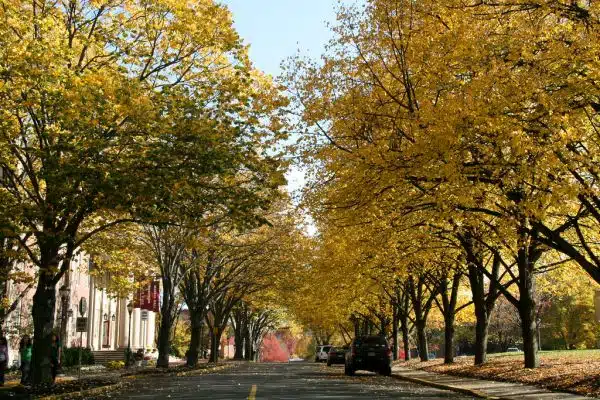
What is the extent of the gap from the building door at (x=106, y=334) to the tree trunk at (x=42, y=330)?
38.5 metres

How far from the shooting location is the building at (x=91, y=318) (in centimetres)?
3659

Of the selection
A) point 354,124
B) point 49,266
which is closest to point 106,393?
→ point 49,266

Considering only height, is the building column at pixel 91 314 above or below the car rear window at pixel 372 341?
above

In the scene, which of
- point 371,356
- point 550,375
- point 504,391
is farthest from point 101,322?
point 504,391

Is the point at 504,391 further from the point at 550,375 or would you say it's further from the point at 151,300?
the point at 151,300

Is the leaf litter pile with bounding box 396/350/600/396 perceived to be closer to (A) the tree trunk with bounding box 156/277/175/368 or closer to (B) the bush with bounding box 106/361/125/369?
(A) the tree trunk with bounding box 156/277/175/368

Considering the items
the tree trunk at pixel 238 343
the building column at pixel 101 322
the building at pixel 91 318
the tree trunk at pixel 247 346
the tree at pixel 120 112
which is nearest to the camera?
the tree at pixel 120 112

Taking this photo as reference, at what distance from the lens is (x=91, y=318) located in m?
52.6

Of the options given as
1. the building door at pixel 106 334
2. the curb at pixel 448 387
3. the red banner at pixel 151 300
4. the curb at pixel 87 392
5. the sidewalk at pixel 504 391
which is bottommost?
the curb at pixel 448 387

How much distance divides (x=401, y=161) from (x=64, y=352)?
3075cm

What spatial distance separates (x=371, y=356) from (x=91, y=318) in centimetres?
2806

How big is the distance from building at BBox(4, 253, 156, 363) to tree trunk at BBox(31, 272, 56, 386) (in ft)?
Answer: 34.1

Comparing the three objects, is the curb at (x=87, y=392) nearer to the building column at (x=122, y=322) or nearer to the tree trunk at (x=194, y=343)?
the tree trunk at (x=194, y=343)

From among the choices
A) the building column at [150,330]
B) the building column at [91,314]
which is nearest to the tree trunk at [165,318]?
the building column at [91,314]
